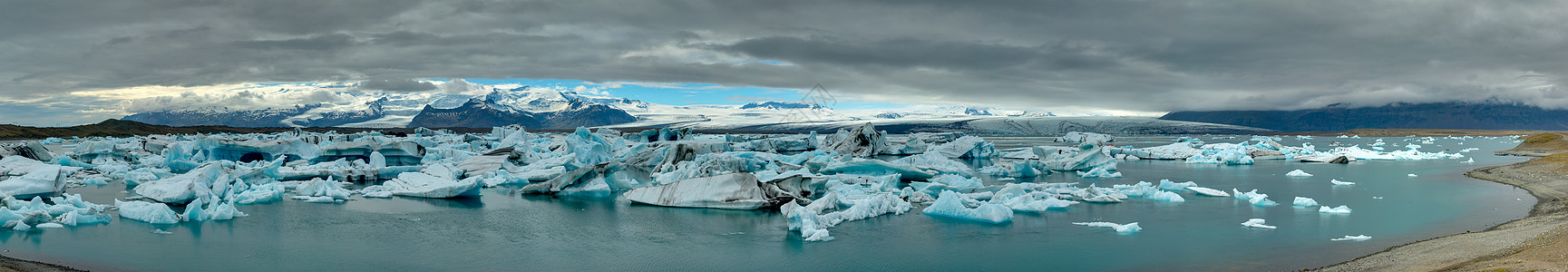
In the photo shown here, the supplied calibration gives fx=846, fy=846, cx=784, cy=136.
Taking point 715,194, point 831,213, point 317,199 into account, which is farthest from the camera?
point 317,199

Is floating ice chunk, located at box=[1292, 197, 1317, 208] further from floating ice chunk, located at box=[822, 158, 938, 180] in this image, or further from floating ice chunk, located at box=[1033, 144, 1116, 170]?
floating ice chunk, located at box=[1033, 144, 1116, 170]

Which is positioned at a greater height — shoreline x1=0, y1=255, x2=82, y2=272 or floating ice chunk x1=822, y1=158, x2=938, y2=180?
floating ice chunk x1=822, y1=158, x2=938, y2=180

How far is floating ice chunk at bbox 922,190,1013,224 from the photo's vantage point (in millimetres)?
10406

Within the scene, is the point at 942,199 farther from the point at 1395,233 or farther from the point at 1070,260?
the point at 1395,233

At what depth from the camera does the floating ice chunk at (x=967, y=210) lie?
10406 millimetres

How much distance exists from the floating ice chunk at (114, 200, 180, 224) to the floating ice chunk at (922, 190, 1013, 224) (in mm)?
9325

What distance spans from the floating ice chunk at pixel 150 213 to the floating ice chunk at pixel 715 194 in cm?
587

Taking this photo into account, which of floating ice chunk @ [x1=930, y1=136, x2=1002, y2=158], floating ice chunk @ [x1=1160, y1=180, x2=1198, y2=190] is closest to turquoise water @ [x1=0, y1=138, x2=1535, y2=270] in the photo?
floating ice chunk @ [x1=1160, y1=180, x2=1198, y2=190]

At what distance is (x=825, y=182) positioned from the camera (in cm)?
1403

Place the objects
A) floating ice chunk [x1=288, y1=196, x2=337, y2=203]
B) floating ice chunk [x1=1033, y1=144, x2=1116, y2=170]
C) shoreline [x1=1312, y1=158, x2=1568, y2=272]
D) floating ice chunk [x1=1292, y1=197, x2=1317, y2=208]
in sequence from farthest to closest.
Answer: floating ice chunk [x1=1033, y1=144, x2=1116, y2=170] → floating ice chunk [x1=288, y1=196, x2=337, y2=203] → floating ice chunk [x1=1292, y1=197, x2=1317, y2=208] → shoreline [x1=1312, y1=158, x2=1568, y2=272]

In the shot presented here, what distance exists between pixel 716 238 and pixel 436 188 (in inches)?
272

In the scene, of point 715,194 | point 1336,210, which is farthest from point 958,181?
point 1336,210

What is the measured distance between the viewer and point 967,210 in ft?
35.4

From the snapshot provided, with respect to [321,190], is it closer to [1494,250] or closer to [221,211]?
[221,211]
